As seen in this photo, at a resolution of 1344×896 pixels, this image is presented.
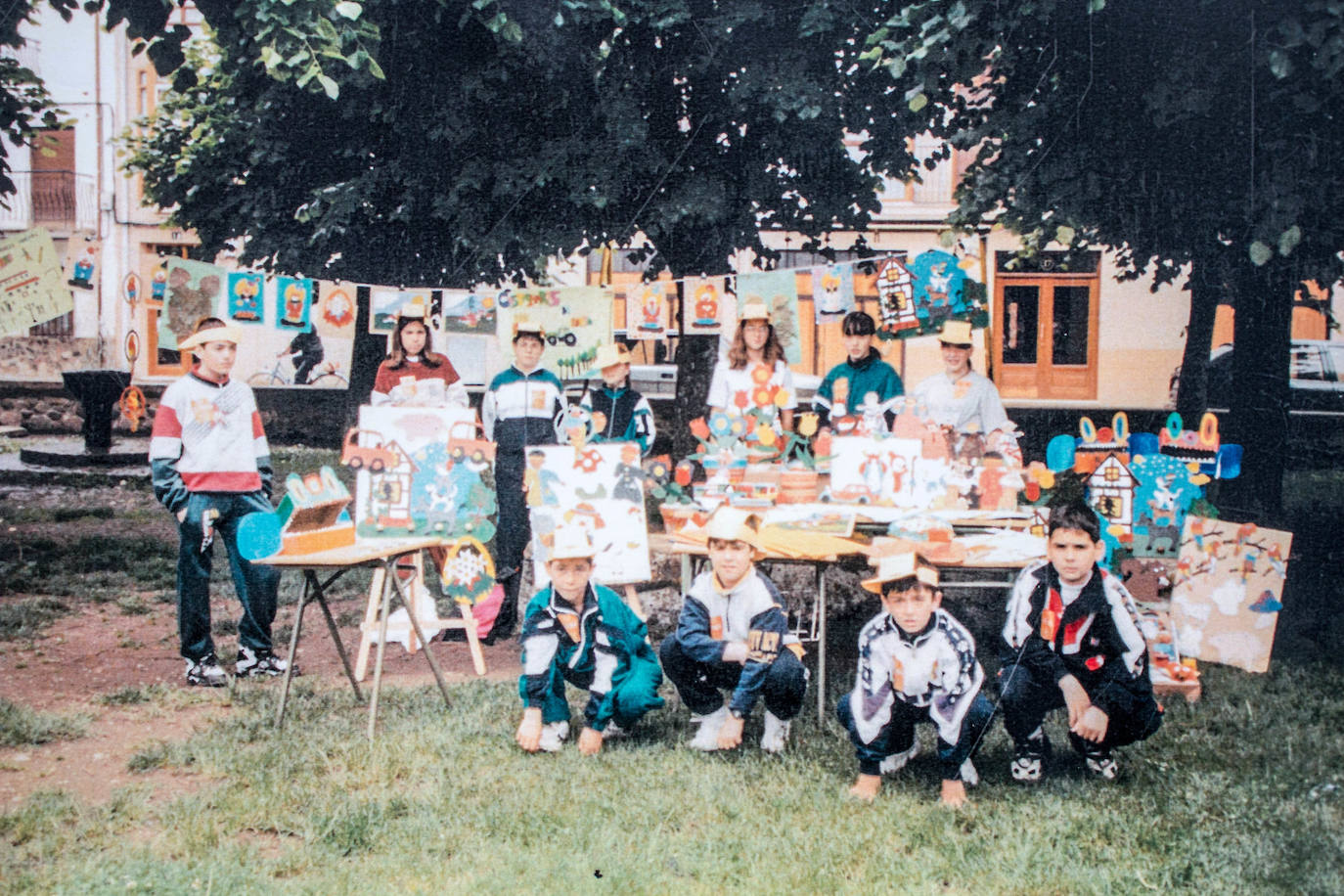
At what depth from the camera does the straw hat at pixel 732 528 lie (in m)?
4.76

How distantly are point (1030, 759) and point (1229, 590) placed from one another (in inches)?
70.7

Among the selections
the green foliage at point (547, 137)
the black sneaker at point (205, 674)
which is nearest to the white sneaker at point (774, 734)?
the black sneaker at point (205, 674)

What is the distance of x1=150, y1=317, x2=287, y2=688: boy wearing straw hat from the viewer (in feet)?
18.9

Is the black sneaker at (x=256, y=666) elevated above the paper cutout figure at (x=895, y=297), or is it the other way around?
the paper cutout figure at (x=895, y=297)

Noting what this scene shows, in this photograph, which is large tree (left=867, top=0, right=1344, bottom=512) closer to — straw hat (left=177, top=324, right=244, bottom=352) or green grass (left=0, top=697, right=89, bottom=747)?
straw hat (left=177, top=324, right=244, bottom=352)

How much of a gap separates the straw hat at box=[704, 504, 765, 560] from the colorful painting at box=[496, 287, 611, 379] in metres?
1.94

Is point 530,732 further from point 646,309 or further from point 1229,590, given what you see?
point 1229,590

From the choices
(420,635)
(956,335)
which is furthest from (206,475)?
(956,335)

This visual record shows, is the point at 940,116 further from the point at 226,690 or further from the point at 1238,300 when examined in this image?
the point at 226,690

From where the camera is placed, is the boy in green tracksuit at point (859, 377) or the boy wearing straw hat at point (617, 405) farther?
the boy wearing straw hat at point (617, 405)

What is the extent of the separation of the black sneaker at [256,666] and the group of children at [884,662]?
182 cm

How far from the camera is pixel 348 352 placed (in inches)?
703

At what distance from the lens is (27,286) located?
610 cm

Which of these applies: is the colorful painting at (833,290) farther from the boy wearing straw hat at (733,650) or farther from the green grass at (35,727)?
the green grass at (35,727)
